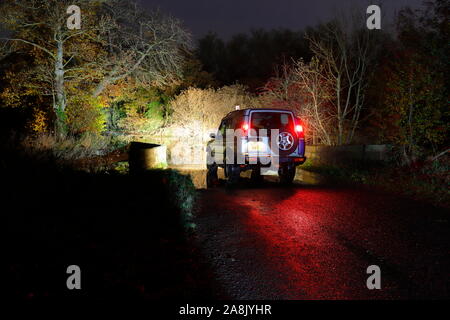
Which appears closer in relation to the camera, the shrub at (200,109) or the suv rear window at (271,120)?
the suv rear window at (271,120)

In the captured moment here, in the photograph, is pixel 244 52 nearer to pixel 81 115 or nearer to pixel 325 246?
pixel 81 115

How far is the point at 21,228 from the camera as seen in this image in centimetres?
425

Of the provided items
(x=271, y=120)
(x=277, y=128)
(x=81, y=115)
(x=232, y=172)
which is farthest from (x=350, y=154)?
(x=81, y=115)

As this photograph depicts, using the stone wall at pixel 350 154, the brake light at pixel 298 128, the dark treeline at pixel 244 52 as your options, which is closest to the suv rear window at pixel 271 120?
the brake light at pixel 298 128

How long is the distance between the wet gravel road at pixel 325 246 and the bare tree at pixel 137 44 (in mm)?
15648

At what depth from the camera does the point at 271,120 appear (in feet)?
33.2

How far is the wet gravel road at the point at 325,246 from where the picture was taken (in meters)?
3.81

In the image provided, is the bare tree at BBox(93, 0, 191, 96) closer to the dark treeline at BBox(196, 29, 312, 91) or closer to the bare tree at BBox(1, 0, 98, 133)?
the bare tree at BBox(1, 0, 98, 133)

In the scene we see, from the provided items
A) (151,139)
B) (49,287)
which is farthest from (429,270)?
(151,139)

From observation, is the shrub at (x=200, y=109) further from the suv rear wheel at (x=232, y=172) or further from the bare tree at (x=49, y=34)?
the suv rear wheel at (x=232, y=172)

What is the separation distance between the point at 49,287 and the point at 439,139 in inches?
416

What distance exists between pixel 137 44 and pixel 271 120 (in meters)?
14.2

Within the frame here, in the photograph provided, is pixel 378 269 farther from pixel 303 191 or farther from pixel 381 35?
pixel 381 35

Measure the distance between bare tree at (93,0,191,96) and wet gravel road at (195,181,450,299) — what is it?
51.3 ft
